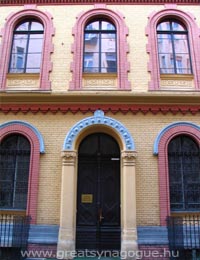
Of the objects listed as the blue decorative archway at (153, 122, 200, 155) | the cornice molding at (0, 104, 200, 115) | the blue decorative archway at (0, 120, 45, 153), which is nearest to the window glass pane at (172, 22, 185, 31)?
the cornice molding at (0, 104, 200, 115)

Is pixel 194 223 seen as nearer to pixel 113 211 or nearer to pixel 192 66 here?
pixel 113 211

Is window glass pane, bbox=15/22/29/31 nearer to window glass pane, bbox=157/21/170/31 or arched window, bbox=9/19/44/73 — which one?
arched window, bbox=9/19/44/73

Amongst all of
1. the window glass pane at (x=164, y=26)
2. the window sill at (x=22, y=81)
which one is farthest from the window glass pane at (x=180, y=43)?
the window sill at (x=22, y=81)

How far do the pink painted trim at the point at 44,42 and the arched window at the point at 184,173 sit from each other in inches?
188

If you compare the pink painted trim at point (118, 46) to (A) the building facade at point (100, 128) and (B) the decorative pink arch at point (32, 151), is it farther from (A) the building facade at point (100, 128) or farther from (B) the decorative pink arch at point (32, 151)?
(B) the decorative pink arch at point (32, 151)

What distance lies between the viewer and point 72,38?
34.2 ft

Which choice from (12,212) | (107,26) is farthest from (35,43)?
(12,212)

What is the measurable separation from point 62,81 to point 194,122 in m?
4.68

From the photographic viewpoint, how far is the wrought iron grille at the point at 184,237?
7.95 metres

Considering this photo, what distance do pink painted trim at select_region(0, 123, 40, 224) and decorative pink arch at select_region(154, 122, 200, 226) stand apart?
380cm

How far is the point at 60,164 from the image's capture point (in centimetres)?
901

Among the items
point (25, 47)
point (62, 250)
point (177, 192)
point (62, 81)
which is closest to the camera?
point (62, 250)

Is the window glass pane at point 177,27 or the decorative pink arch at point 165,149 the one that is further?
the window glass pane at point 177,27

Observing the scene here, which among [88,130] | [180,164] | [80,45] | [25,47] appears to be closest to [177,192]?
[180,164]
